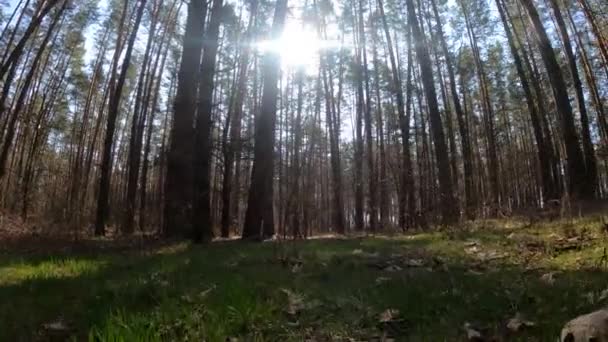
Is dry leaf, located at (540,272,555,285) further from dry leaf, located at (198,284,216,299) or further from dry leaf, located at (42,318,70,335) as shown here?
dry leaf, located at (42,318,70,335)

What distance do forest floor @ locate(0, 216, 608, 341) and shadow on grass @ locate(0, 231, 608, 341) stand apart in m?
0.01

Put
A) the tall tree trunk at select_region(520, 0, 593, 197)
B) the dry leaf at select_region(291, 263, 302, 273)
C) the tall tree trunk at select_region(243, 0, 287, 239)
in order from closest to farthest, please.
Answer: the dry leaf at select_region(291, 263, 302, 273)
the tall tree trunk at select_region(243, 0, 287, 239)
the tall tree trunk at select_region(520, 0, 593, 197)

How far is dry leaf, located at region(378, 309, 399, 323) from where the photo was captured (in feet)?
10.1

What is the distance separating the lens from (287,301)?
3594 mm

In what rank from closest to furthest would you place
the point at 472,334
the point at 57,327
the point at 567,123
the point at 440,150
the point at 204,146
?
the point at 472,334 < the point at 57,327 < the point at 204,146 < the point at 567,123 < the point at 440,150

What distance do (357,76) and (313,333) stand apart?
70.2 feet

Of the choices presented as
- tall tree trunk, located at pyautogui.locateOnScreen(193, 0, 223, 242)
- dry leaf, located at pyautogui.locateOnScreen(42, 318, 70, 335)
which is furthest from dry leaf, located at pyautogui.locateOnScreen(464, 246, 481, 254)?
tall tree trunk, located at pyautogui.locateOnScreen(193, 0, 223, 242)

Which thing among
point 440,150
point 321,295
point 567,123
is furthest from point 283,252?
point 567,123

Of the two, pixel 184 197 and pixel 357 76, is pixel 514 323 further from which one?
pixel 357 76

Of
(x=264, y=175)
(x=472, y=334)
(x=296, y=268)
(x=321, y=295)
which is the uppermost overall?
(x=264, y=175)

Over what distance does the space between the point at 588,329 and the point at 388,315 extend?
136 cm

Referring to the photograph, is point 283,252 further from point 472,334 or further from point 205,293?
point 472,334

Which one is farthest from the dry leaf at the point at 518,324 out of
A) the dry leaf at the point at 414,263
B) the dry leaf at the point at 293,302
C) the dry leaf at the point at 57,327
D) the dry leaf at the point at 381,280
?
the dry leaf at the point at 57,327

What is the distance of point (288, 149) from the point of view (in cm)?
3156
